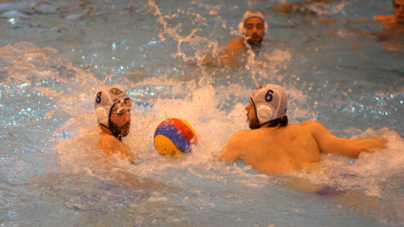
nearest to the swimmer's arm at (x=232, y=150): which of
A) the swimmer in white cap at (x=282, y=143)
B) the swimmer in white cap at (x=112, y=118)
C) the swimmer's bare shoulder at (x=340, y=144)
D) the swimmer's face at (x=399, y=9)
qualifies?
the swimmer in white cap at (x=282, y=143)

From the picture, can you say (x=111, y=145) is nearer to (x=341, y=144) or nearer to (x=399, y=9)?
(x=341, y=144)

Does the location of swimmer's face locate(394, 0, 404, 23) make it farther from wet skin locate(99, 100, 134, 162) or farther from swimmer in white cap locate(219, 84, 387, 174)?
wet skin locate(99, 100, 134, 162)

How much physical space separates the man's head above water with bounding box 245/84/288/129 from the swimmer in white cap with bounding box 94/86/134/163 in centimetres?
130

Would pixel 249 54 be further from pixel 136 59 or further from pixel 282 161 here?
pixel 282 161

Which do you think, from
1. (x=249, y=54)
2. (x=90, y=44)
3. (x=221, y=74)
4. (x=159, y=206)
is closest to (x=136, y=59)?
(x=90, y=44)

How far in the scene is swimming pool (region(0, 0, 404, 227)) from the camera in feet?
9.46

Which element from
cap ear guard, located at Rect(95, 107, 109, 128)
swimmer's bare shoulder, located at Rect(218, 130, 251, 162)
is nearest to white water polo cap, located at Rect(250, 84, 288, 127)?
swimmer's bare shoulder, located at Rect(218, 130, 251, 162)

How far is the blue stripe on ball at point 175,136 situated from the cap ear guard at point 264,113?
0.74 metres

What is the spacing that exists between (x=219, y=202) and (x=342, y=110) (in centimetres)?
316

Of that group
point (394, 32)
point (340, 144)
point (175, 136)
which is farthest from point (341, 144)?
point (394, 32)

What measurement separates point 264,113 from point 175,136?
88 centimetres

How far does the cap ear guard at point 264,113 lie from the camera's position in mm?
3238

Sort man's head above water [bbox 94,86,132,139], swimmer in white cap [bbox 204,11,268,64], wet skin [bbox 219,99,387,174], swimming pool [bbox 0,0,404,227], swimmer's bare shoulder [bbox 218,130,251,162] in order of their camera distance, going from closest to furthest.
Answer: swimming pool [bbox 0,0,404,227]
wet skin [bbox 219,99,387,174]
swimmer's bare shoulder [bbox 218,130,251,162]
man's head above water [bbox 94,86,132,139]
swimmer in white cap [bbox 204,11,268,64]

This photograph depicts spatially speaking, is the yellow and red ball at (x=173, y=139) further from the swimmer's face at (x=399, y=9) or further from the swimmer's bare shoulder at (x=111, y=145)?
the swimmer's face at (x=399, y=9)
